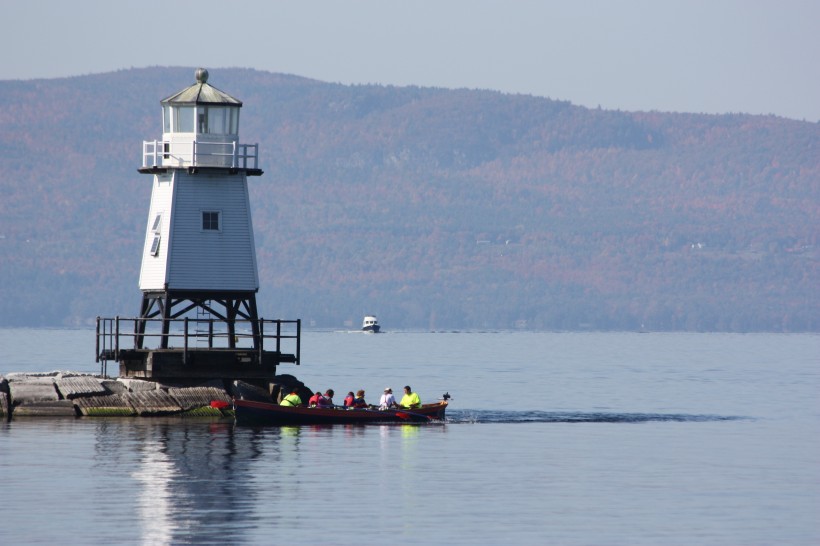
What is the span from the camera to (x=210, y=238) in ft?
208

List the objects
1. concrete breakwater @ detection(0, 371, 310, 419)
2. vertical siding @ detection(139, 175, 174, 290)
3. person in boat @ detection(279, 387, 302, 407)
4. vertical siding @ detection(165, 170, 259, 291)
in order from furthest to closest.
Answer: vertical siding @ detection(139, 175, 174, 290)
vertical siding @ detection(165, 170, 259, 291)
concrete breakwater @ detection(0, 371, 310, 419)
person in boat @ detection(279, 387, 302, 407)

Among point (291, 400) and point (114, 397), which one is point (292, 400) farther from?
point (114, 397)

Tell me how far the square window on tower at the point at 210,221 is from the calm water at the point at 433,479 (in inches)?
271

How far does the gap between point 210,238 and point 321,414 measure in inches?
301

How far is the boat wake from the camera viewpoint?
68625mm

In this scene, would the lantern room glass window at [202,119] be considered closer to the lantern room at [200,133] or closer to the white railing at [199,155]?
the lantern room at [200,133]

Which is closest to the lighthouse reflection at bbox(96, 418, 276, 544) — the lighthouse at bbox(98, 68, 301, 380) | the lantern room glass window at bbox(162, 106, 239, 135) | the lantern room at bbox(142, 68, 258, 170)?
the lighthouse at bbox(98, 68, 301, 380)

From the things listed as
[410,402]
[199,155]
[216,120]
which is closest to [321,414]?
[410,402]

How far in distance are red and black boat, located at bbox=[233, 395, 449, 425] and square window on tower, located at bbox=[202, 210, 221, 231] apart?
22.9ft

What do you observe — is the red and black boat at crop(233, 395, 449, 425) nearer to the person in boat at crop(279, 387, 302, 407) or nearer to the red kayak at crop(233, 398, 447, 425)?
the red kayak at crop(233, 398, 447, 425)

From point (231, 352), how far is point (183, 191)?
6.00 metres

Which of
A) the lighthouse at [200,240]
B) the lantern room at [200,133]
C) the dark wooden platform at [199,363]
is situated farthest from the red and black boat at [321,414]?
the lantern room at [200,133]

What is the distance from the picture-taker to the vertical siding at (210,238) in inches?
2489

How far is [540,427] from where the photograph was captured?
64.8 m
